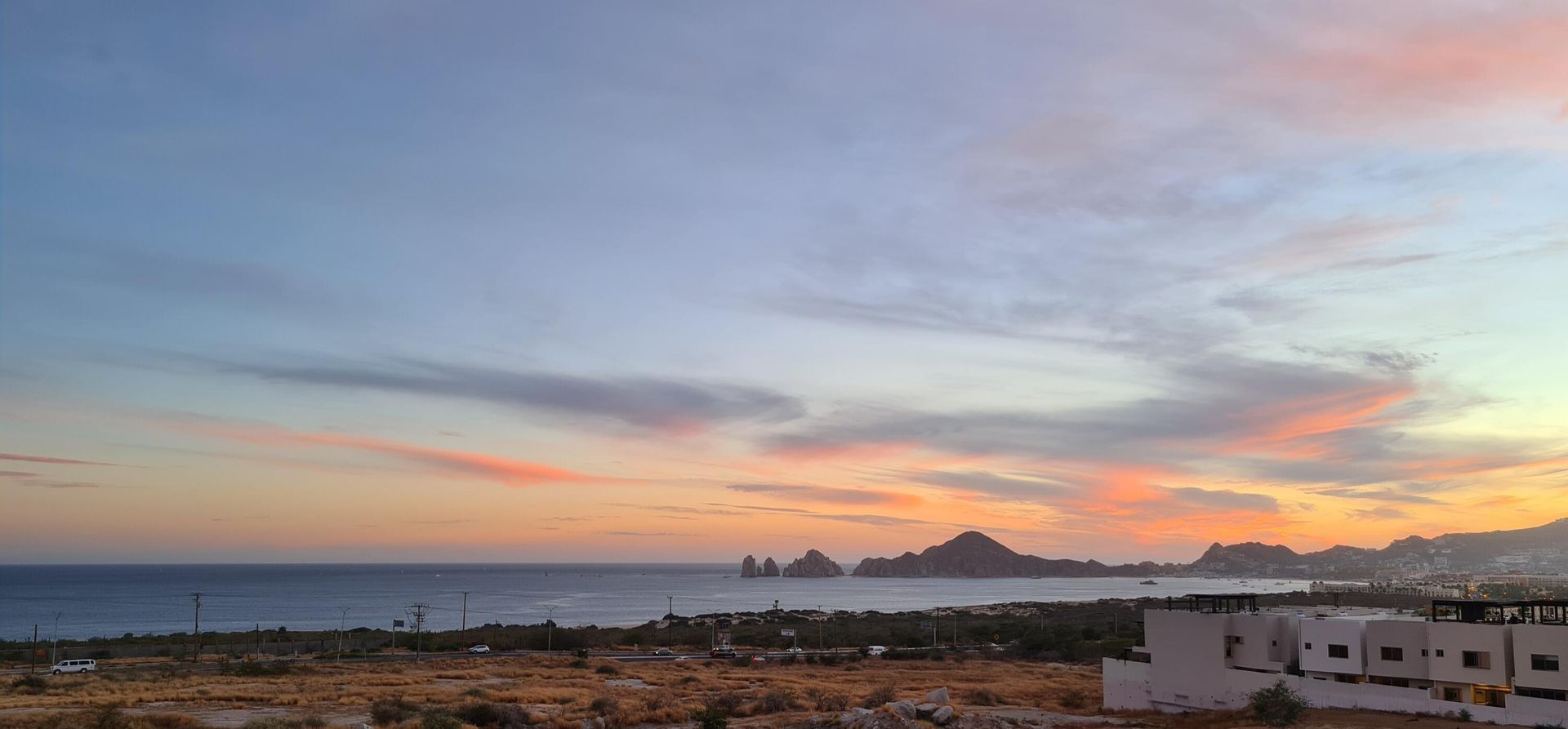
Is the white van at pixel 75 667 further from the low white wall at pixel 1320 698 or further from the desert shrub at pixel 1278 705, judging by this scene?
the desert shrub at pixel 1278 705

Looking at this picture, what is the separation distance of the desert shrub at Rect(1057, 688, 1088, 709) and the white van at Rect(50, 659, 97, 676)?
185 feet

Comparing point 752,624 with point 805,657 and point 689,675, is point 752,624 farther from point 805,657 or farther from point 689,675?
point 689,675

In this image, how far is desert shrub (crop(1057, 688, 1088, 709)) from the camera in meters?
52.2

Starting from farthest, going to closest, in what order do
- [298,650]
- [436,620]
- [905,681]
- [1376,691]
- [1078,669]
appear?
1. [436,620]
2. [298,650]
3. [1078,669]
4. [905,681]
5. [1376,691]

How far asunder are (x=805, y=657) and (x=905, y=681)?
18112mm

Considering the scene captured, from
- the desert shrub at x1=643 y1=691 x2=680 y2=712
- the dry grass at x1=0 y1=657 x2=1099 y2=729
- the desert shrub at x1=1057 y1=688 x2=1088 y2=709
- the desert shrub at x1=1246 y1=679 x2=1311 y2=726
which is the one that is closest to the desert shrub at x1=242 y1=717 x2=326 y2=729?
the dry grass at x1=0 y1=657 x2=1099 y2=729

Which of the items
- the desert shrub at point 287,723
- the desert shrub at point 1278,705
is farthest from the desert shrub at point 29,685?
the desert shrub at point 1278,705

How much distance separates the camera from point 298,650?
85938 millimetres

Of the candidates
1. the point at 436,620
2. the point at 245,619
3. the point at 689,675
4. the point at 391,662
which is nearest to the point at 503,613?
the point at 436,620

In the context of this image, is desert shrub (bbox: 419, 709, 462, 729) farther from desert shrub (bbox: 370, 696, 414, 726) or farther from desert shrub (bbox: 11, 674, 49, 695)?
desert shrub (bbox: 11, 674, 49, 695)

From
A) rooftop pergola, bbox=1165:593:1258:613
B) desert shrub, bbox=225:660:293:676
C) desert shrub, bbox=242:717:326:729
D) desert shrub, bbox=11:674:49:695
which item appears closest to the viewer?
desert shrub, bbox=242:717:326:729

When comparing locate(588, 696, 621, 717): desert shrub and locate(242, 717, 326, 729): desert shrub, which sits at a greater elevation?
locate(242, 717, 326, 729): desert shrub

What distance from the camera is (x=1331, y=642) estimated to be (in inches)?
1714

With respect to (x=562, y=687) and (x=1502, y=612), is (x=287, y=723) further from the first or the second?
(x=1502, y=612)
